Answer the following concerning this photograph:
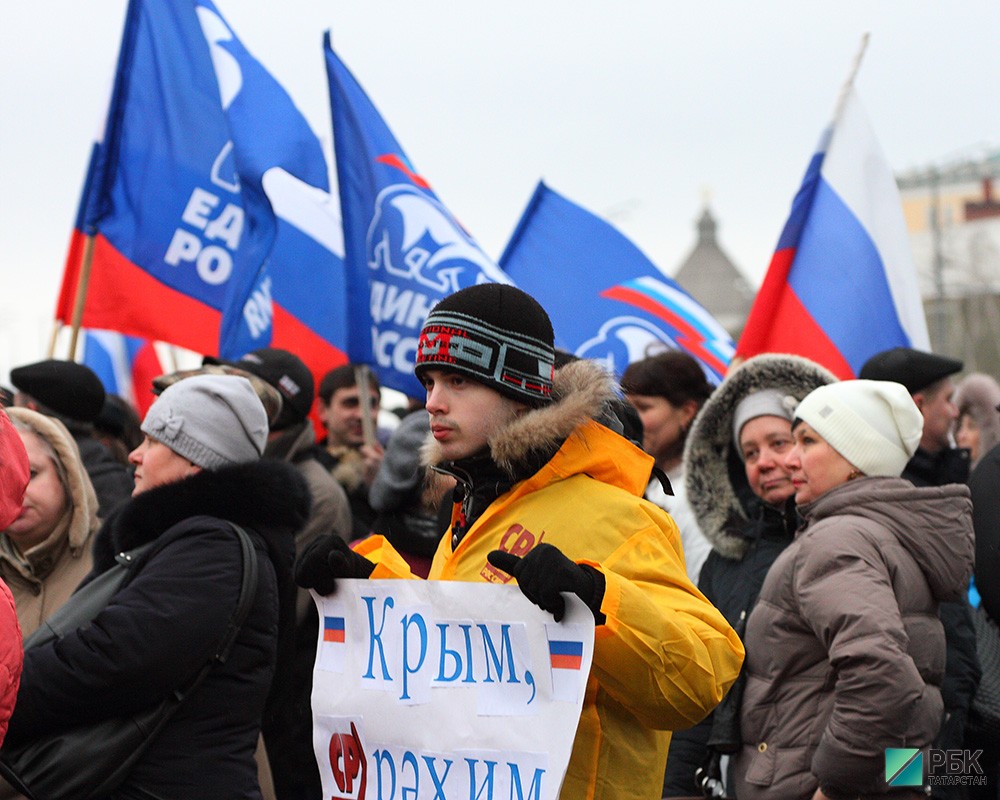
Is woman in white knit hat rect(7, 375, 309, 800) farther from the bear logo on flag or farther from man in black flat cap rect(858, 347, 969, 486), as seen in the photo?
the bear logo on flag

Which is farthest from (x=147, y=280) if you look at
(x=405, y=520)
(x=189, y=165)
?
(x=405, y=520)

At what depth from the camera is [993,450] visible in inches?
202

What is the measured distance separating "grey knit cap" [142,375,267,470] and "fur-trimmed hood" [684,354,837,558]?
1.60 m

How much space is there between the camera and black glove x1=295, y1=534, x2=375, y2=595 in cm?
311

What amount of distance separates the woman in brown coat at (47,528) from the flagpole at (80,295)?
2045 mm

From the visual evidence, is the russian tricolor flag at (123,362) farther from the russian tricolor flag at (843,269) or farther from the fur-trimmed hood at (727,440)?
the fur-trimmed hood at (727,440)

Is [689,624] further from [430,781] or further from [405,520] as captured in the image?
[405,520]

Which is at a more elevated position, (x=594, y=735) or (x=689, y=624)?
(x=689, y=624)

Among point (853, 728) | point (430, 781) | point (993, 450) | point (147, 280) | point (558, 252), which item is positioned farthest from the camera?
point (558, 252)

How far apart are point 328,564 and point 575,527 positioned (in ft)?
1.98

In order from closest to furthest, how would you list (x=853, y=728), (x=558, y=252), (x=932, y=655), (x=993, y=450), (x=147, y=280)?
1. (x=853, y=728)
2. (x=932, y=655)
3. (x=993, y=450)
4. (x=147, y=280)
5. (x=558, y=252)

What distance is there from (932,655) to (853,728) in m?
0.44

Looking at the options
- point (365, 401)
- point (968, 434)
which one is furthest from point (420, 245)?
point (968, 434)

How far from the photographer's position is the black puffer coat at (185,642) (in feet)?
11.2
